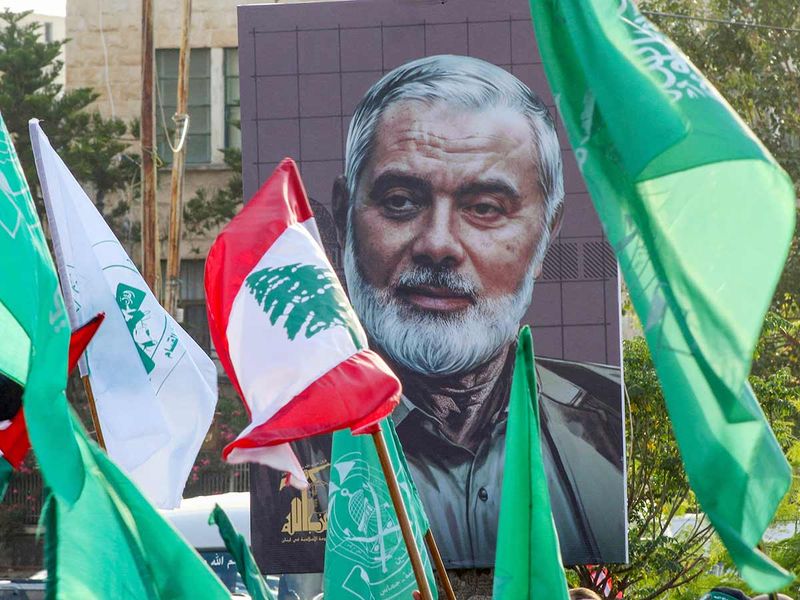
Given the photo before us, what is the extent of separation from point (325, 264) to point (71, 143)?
2030 cm

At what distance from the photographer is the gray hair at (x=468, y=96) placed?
1070 cm

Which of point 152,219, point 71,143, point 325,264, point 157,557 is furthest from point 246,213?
point 71,143

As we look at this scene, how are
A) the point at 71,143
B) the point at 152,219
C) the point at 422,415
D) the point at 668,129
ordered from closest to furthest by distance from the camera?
the point at 668,129 < the point at 422,415 < the point at 152,219 < the point at 71,143

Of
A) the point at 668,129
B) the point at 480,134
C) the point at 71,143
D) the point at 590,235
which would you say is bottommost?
the point at 71,143

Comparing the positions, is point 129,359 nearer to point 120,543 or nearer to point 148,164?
point 120,543

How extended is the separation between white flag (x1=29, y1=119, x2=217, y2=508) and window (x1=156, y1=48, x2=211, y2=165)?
17.3m

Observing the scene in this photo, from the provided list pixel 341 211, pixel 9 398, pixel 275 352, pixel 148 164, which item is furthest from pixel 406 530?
pixel 148 164

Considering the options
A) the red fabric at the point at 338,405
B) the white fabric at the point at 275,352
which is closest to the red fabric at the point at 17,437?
the white fabric at the point at 275,352

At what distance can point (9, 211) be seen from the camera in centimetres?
568

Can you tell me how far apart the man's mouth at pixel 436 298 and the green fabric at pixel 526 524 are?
5.77m

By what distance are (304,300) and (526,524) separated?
1.44 metres

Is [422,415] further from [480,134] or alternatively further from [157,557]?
Result: [157,557]

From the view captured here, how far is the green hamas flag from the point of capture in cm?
662

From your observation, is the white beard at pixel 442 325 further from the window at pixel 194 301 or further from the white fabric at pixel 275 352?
the window at pixel 194 301
